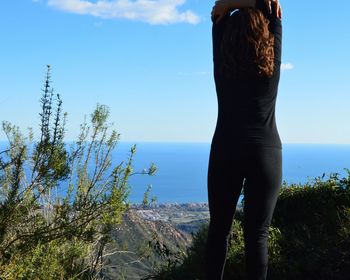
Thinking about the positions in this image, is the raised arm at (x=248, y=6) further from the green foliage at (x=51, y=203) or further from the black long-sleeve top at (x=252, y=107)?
the green foliage at (x=51, y=203)

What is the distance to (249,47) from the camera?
254 cm

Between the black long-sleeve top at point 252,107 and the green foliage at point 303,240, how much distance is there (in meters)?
1.83

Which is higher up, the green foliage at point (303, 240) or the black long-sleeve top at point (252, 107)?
the black long-sleeve top at point (252, 107)

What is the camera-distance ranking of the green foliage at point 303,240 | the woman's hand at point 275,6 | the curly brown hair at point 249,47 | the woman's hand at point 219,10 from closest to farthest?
the curly brown hair at point 249,47 < the woman's hand at point 275,6 < the woman's hand at point 219,10 < the green foliage at point 303,240

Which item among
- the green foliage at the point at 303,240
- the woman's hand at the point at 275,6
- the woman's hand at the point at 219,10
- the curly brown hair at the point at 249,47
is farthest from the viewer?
the green foliage at the point at 303,240

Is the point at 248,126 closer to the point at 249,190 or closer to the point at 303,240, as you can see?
the point at 249,190

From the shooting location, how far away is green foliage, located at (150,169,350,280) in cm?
405

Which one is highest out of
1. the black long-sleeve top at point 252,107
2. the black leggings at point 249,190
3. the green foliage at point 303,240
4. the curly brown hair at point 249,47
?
the curly brown hair at point 249,47

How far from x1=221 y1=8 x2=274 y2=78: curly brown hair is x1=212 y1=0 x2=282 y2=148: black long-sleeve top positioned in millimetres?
47

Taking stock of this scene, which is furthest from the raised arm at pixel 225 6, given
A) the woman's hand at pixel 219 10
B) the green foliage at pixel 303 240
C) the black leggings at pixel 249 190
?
the green foliage at pixel 303 240

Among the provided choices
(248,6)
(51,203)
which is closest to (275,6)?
(248,6)

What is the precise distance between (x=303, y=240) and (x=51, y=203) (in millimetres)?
2231

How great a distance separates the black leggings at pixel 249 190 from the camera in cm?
256

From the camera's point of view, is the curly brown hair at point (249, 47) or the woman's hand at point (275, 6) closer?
the curly brown hair at point (249, 47)
